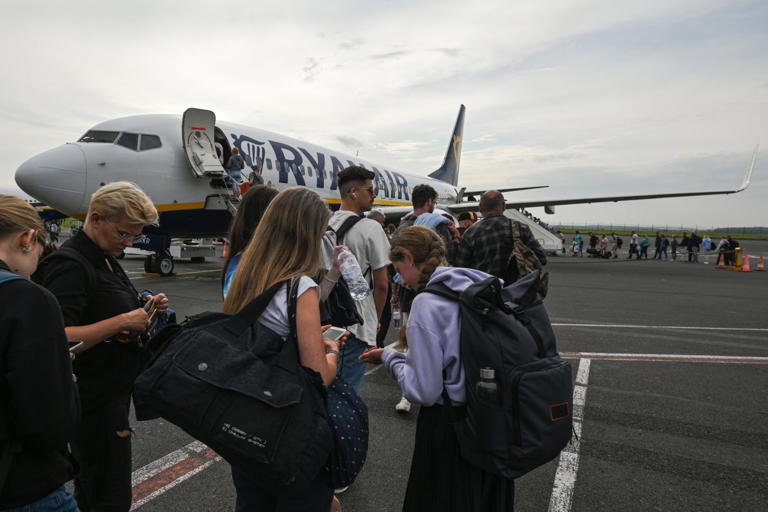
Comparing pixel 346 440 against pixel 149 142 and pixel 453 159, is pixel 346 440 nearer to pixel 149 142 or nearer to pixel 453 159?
pixel 149 142

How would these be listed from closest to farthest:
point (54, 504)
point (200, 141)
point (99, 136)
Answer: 1. point (54, 504)
2. point (99, 136)
3. point (200, 141)

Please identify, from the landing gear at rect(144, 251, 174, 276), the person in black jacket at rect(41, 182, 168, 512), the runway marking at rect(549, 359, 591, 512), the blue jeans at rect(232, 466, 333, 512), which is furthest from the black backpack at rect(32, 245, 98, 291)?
the landing gear at rect(144, 251, 174, 276)

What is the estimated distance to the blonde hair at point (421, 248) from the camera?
2.36m

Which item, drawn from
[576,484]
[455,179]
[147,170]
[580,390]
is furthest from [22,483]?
[455,179]

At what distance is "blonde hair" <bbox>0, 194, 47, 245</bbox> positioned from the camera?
56.1 inches

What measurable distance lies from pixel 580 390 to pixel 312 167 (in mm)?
10918

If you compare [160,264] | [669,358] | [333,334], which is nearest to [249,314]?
[333,334]

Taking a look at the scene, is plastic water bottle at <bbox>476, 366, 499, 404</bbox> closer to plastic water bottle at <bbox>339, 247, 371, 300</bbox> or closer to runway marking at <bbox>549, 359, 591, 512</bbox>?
plastic water bottle at <bbox>339, 247, 371, 300</bbox>

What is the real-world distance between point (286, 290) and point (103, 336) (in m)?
0.94

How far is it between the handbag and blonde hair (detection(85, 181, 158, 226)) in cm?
128

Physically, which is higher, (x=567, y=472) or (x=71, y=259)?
(x=71, y=259)

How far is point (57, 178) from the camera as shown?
337 inches

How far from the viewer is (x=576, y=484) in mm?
2949

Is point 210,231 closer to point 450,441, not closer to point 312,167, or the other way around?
point 312,167
